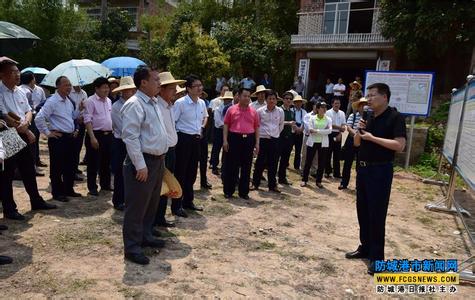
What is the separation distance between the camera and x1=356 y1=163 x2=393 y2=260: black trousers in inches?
159

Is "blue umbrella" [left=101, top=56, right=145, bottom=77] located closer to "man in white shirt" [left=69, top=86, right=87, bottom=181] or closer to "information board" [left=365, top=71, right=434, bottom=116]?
"man in white shirt" [left=69, top=86, right=87, bottom=181]

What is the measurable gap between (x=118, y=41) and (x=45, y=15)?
5125 mm

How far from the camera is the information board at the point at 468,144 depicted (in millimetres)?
4895

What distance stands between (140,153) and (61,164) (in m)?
2.65

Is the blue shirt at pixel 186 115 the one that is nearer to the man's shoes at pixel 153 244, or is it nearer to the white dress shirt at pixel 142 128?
the white dress shirt at pixel 142 128

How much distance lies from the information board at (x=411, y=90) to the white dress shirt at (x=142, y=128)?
7.58m

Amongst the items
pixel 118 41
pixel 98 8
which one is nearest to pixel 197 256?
pixel 118 41

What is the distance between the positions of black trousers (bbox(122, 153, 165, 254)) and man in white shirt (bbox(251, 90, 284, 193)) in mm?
3341

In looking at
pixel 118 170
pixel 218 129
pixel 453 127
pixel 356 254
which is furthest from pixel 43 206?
pixel 453 127

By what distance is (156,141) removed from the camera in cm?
371

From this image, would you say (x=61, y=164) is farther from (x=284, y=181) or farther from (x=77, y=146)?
(x=284, y=181)

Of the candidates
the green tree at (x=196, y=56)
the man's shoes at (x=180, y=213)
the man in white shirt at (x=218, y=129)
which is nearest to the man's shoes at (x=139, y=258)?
the man's shoes at (x=180, y=213)

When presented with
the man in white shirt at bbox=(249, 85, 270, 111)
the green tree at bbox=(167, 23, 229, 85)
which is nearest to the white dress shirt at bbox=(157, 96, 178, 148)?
the man in white shirt at bbox=(249, 85, 270, 111)

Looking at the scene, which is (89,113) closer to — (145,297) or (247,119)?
(247,119)
